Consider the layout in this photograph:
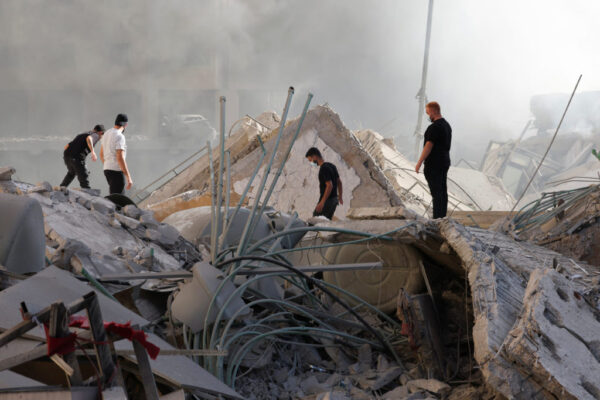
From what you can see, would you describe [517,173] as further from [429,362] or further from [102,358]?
[102,358]

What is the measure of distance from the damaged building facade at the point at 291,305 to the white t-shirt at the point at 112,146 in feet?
4.03

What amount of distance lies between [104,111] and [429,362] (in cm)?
1701

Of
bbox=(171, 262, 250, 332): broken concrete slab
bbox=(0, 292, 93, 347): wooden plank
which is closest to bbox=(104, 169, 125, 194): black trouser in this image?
bbox=(171, 262, 250, 332): broken concrete slab

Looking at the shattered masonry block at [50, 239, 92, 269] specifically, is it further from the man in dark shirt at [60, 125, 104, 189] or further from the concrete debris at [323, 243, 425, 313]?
the man in dark shirt at [60, 125, 104, 189]

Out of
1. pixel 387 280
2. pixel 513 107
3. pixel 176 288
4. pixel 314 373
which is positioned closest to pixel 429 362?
pixel 314 373

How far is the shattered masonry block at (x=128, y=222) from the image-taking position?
3.81 meters

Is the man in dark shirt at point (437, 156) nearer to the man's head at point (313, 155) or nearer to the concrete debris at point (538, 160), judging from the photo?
the man's head at point (313, 155)

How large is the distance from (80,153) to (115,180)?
1.95ft

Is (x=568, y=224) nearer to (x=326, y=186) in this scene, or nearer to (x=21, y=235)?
(x=326, y=186)

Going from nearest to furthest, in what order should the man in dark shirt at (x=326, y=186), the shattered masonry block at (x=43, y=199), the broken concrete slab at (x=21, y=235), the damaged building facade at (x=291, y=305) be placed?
the damaged building facade at (x=291, y=305) < the broken concrete slab at (x=21, y=235) < the shattered masonry block at (x=43, y=199) < the man in dark shirt at (x=326, y=186)

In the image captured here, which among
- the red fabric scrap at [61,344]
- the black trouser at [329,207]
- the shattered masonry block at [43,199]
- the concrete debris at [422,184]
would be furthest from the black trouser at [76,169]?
the red fabric scrap at [61,344]

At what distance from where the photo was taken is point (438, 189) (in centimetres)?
452

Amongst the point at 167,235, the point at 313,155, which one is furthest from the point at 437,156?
the point at 167,235

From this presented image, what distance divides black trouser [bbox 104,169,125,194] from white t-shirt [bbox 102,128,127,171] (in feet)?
0.14
